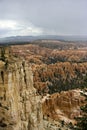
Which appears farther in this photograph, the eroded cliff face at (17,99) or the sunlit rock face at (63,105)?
the sunlit rock face at (63,105)

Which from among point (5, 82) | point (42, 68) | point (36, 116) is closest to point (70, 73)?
point (42, 68)

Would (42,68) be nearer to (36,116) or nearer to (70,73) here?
(70,73)

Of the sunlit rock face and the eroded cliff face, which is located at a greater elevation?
the eroded cliff face

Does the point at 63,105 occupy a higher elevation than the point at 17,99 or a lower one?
lower

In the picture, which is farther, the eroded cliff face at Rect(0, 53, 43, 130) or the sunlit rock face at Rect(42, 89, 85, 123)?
the sunlit rock face at Rect(42, 89, 85, 123)

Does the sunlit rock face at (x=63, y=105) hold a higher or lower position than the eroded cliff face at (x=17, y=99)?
lower

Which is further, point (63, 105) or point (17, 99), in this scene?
point (63, 105)
